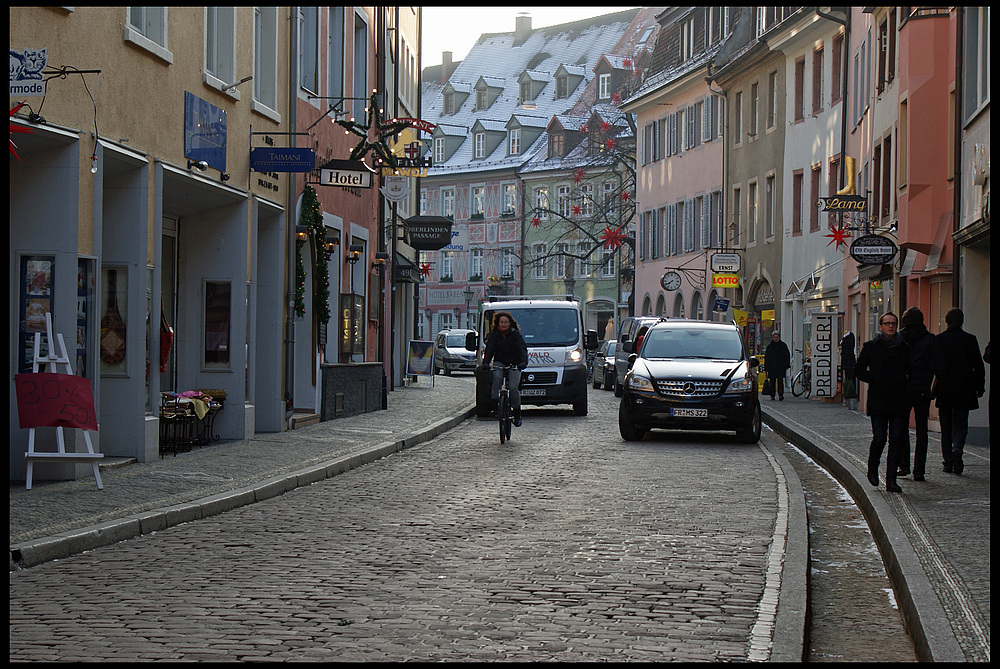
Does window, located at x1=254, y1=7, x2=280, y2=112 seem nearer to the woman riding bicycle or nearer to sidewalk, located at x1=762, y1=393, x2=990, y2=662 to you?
the woman riding bicycle

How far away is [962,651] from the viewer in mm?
6039

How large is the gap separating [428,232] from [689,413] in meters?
14.7

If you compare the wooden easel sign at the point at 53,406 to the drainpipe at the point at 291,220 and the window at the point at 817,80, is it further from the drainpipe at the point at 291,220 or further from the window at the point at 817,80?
the window at the point at 817,80

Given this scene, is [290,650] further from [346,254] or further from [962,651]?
[346,254]

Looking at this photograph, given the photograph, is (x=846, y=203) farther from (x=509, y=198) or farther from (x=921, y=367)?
(x=509, y=198)

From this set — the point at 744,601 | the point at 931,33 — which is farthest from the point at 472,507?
the point at 931,33

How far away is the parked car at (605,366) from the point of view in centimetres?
4006

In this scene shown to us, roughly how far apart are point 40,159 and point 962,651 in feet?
31.7

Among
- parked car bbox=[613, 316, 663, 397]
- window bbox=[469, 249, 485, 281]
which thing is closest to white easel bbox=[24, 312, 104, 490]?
parked car bbox=[613, 316, 663, 397]

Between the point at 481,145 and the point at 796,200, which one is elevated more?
the point at 481,145

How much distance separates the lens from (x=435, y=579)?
26.2 feet

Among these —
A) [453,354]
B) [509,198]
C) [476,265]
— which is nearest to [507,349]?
[453,354]

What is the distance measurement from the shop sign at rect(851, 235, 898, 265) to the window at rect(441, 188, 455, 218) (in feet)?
182

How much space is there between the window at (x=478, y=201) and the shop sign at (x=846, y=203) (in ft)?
160
